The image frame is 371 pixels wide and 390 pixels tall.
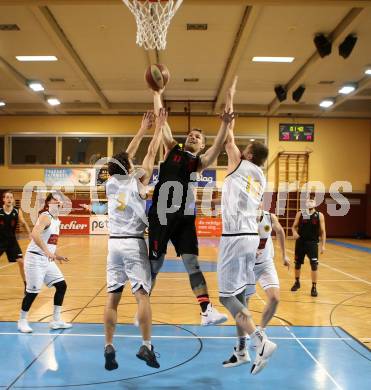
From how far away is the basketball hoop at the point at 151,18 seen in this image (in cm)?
725

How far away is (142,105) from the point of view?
21.1m

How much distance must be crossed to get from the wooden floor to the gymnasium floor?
0.05 ft

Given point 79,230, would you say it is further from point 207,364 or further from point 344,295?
point 207,364

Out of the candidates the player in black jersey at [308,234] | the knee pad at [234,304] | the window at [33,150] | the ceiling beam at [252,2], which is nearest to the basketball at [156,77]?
the knee pad at [234,304]

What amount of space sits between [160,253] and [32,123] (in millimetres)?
19938

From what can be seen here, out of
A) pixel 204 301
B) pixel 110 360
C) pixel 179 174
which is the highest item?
pixel 179 174

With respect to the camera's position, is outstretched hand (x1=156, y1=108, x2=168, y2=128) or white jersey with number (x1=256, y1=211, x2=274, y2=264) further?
white jersey with number (x1=256, y1=211, x2=274, y2=264)

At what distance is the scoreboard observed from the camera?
2220 centimetres

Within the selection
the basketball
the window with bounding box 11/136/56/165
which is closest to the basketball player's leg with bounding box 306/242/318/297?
the basketball

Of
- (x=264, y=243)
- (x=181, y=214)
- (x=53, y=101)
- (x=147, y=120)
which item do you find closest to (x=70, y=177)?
(x=53, y=101)

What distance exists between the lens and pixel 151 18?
7.32 m

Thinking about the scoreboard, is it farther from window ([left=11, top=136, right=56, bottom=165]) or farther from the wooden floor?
window ([left=11, top=136, right=56, bottom=165])

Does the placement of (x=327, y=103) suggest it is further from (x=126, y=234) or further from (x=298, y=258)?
(x=126, y=234)

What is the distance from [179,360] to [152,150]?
7.32 feet
